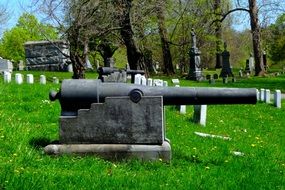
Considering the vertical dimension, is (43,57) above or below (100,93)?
above

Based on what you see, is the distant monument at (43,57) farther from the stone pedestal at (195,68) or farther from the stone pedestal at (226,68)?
the stone pedestal at (195,68)

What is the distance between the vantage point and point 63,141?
6.58 meters

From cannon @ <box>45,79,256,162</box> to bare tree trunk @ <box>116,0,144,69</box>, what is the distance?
20.6 metres

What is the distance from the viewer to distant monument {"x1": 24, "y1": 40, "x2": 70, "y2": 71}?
4998cm

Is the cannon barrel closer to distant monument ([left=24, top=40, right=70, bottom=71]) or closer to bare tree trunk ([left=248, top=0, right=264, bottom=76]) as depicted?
bare tree trunk ([left=248, top=0, right=264, bottom=76])

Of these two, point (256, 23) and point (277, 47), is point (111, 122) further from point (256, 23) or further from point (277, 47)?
point (277, 47)

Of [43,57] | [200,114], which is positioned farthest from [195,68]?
[200,114]

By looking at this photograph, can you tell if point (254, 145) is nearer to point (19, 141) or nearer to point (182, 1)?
point (19, 141)

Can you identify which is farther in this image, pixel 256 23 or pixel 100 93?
pixel 256 23

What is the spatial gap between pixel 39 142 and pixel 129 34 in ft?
70.5

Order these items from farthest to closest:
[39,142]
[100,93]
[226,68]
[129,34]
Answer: [226,68]
[129,34]
[39,142]
[100,93]

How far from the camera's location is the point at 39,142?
23.0 ft

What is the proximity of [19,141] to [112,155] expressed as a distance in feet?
4.03

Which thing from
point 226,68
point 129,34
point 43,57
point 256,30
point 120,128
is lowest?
point 120,128
